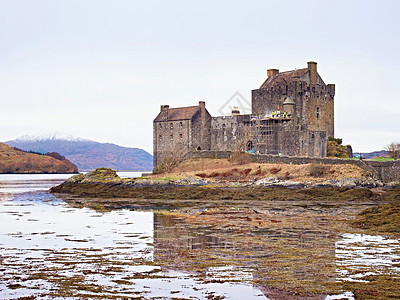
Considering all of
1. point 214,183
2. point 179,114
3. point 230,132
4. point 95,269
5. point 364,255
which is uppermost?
point 179,114

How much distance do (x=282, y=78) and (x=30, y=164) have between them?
110846 mm

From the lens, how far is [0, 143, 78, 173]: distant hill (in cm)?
15325

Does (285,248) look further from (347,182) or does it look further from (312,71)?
(312,71)

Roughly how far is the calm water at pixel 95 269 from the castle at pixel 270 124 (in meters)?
31.1

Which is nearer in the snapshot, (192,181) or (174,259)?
(174,259)

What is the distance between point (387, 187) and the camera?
40.4 metres

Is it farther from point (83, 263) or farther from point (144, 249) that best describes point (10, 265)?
point (144, 249)

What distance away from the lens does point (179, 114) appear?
63688mm

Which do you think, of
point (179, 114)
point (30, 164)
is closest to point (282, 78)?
point (179, 114)

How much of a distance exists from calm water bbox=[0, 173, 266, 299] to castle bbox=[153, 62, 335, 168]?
3111 centimetres

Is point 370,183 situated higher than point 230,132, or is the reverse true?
point 230,132

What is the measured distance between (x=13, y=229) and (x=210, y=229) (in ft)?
26.2

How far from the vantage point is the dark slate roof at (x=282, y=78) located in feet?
184

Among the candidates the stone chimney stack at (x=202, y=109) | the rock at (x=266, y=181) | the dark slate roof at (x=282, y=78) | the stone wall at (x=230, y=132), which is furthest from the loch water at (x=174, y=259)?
the stone chimney stack at (x=202, y=109)
